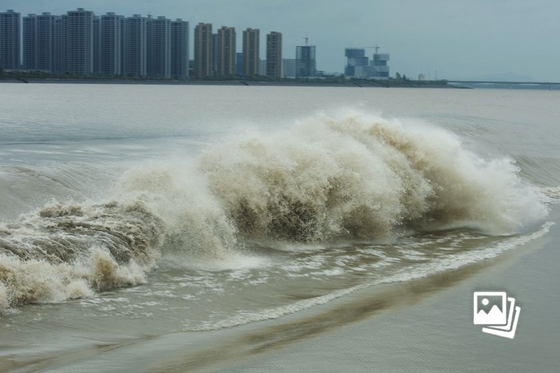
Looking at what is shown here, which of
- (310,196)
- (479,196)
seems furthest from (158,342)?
(479,196)

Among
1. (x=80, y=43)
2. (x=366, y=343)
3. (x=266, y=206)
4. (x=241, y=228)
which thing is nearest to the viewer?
(x=366, y=343)

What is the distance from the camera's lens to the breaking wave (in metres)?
9.14

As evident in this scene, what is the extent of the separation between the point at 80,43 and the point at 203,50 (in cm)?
2759

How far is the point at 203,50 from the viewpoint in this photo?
181 metres

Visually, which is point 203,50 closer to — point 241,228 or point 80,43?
point 80,43

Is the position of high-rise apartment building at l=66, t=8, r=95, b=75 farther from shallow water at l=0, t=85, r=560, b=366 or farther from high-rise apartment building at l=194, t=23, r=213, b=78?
shallow water at l=0, t=85, r=560, b=366

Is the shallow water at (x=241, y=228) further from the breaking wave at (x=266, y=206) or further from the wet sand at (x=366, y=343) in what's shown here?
the wet sand at (x=366, y=343)

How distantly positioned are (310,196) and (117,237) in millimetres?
3847

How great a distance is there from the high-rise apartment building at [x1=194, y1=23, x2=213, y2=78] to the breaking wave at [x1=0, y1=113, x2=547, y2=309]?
16208 cm

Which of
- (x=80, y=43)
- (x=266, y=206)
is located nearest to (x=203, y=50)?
(x=80, y=43)

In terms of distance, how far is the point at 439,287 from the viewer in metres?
9.61

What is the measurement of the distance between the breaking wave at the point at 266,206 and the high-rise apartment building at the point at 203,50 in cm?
16208

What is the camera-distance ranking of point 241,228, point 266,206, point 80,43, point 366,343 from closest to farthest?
point 366,343
point 241,228
point 266,206
point 80,43

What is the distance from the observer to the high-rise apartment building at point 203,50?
177m
